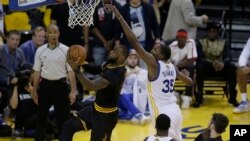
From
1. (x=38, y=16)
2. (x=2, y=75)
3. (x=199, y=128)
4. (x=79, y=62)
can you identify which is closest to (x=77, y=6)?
(x=79, y=62)

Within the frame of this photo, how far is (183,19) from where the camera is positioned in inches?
526

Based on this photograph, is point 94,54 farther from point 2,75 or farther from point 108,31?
point 2,75

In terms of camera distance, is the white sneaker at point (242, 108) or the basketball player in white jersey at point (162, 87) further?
the white sneaker at point (242, 108)

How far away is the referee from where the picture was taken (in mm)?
9438

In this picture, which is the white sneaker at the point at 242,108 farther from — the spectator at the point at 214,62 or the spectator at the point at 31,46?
the spectator at the point at 31,46

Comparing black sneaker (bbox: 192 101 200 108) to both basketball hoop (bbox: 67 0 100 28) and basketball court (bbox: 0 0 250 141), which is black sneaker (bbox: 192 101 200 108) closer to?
basketball court (bbox: 0 0 250 141)

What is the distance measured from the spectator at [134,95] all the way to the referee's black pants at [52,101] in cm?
213

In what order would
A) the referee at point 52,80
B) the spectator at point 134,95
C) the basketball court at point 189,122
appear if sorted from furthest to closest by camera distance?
the spectator at point 134,95 → the basketball court at point 189,122 → the referee at point 52,80

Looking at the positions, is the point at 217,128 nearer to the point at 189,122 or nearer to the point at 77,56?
the point at 77,56

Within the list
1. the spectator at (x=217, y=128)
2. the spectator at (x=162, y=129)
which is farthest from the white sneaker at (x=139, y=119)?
the spectator at (x=162, y=129)

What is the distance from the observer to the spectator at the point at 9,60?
10898 millimetres

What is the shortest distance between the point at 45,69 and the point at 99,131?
1765 mm

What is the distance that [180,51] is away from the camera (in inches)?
499

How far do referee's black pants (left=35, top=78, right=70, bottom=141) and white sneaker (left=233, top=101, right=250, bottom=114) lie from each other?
13.3 ft
